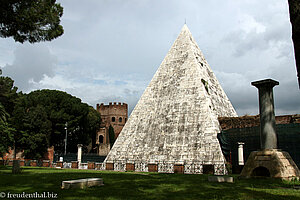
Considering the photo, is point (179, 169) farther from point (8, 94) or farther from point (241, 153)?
point (8, 94)

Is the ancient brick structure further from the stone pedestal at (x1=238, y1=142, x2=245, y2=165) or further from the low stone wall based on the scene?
the stone pedestal at (x1=238, y1=142, x2=245, y2=165)

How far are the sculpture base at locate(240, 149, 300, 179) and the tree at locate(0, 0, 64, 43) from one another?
10.1m

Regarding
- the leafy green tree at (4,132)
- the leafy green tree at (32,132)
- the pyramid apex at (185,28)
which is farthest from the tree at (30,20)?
the leafy green tree at (32,132)

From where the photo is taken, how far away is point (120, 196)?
5582mm

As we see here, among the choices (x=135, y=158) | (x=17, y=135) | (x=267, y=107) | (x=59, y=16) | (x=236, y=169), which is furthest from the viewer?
(x=17, y=135)

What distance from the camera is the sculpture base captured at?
8.81m

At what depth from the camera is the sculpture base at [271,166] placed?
8.81m

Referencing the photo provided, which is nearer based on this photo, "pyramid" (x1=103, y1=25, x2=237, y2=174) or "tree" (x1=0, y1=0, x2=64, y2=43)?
"tree" (x1=0, y1=0, x2=64, y2=43)

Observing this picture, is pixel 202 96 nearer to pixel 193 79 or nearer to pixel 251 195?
pixel 193 79

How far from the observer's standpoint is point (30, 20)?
1165 cm

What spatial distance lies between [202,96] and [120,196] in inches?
594

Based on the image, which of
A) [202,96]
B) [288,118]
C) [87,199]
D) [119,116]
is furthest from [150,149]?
[119,116]

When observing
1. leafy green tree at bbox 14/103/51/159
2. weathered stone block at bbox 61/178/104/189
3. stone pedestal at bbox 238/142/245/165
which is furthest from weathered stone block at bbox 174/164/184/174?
leafy green tree at bbox 14/103/51/159

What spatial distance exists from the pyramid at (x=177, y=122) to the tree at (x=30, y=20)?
9.73 m
